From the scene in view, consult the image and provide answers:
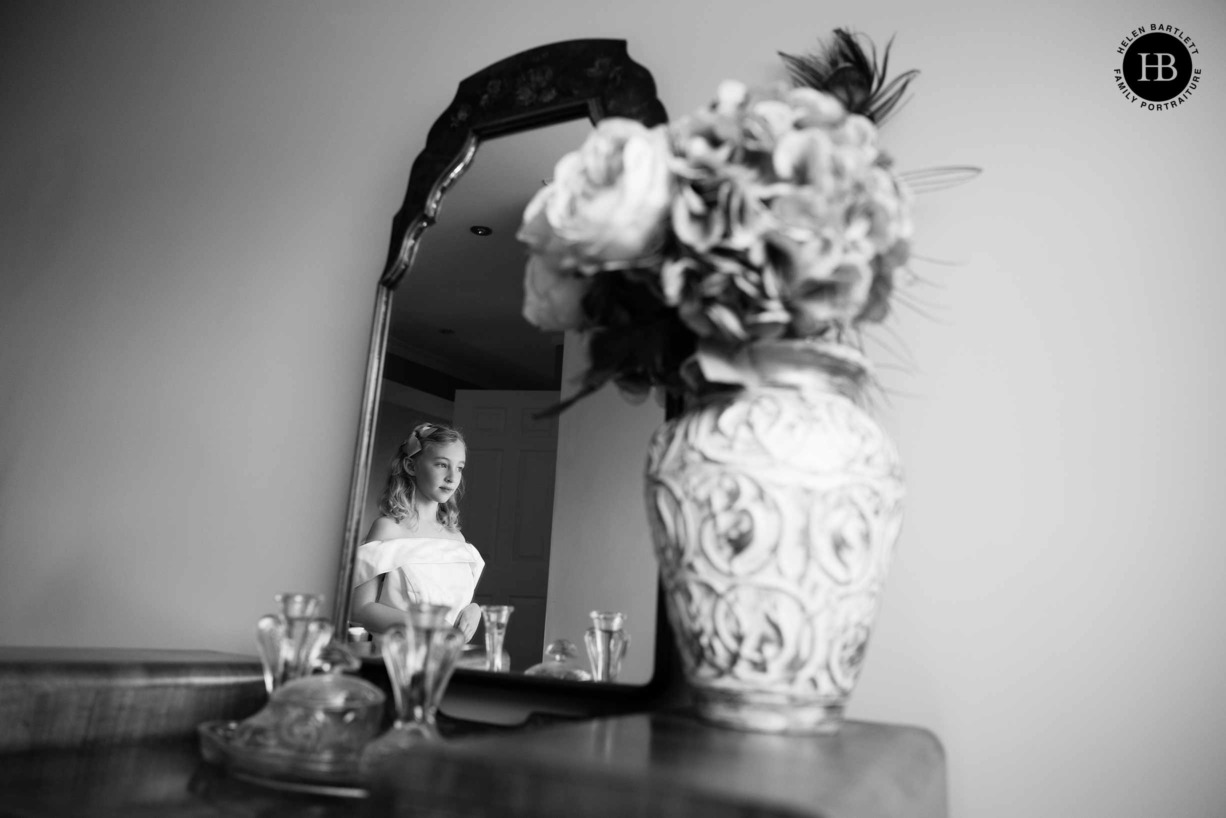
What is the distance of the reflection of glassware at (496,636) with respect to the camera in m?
1.30

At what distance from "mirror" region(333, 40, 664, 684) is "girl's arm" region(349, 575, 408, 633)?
0.02 meters

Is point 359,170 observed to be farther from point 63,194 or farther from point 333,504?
point 63,194

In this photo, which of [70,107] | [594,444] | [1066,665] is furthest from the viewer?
[70,107]

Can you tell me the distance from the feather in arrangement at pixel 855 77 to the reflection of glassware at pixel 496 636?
2.70 ft

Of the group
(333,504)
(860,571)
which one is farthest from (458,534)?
(860,571)

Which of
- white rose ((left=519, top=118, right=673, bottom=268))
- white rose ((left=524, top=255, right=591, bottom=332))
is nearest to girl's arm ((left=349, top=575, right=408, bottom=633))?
white rose ((left=524, top=255, right=591, bottom=332))

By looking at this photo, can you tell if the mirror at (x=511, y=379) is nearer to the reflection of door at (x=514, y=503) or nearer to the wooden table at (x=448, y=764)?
the reflection of door at (x=514, y=503)

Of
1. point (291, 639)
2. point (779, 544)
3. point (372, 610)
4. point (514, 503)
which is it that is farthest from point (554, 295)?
point (372, 610)

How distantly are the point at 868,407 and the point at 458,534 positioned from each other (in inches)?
24.0

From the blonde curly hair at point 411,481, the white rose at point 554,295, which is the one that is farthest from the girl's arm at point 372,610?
the white rose at point 554,295

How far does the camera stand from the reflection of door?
1.30 meters

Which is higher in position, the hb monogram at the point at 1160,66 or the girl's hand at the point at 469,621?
the hb monogram at the point at 1160,66

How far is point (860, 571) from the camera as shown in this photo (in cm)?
86

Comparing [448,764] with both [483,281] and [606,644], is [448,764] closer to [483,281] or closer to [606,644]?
[606,644]
